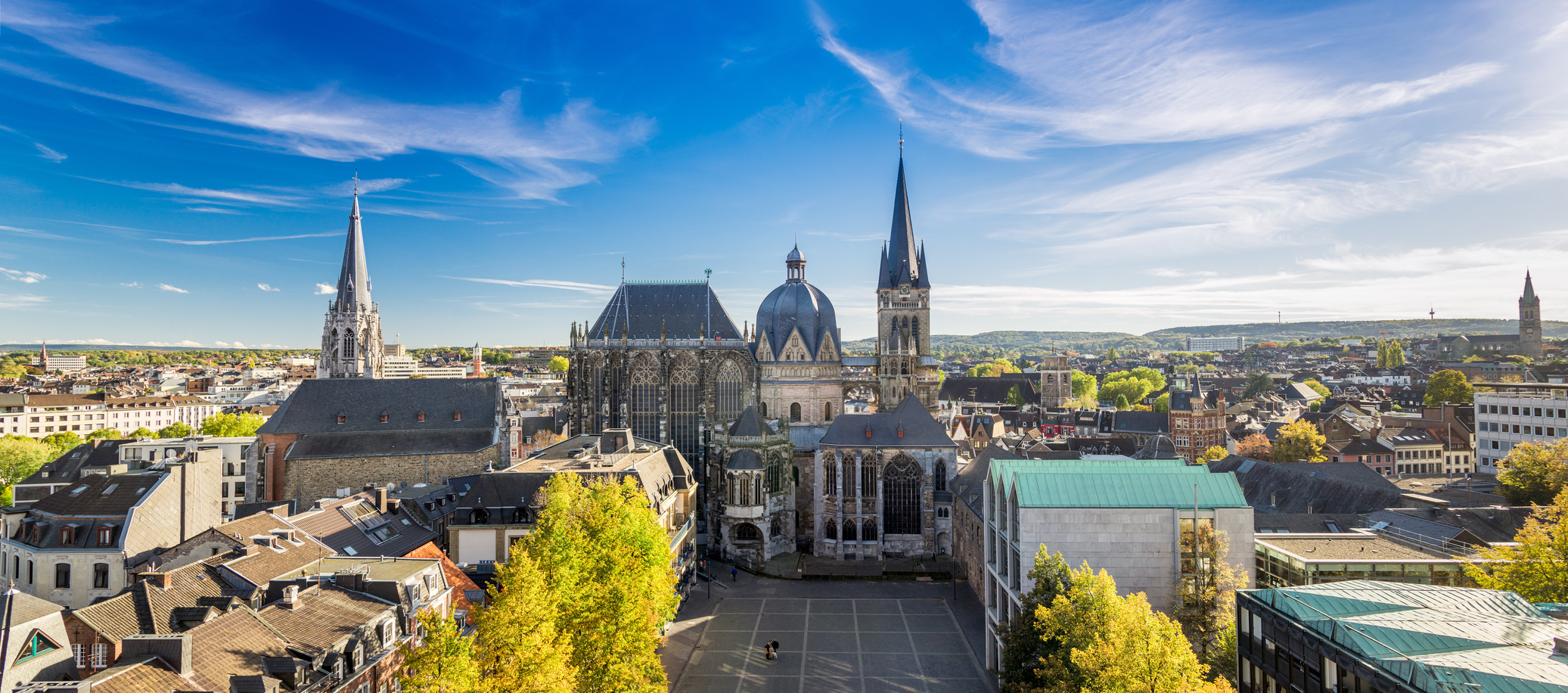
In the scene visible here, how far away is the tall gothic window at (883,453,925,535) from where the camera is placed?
235 feet

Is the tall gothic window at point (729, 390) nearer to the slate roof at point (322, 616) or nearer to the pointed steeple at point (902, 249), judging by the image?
the pointed steeple at point (902, 249)

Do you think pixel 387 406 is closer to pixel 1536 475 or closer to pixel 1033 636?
pixel 1033 636

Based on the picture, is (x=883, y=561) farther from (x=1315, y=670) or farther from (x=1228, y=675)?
(x=1315, y=670)

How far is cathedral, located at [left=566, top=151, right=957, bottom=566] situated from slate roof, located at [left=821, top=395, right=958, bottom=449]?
0.44ft

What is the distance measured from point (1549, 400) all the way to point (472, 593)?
100 metres

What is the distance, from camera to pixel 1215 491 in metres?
38.3

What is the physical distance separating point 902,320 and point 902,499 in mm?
23711

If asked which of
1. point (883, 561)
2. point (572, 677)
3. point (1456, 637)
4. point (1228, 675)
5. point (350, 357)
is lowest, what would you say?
point (883, 561)

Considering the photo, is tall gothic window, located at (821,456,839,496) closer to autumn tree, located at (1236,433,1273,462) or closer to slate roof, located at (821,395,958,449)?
slate roof, located at (821,395,958,449)

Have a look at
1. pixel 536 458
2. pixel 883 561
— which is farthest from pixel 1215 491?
pixel 536 458

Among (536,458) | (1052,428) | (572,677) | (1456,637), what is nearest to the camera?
(1456,637)

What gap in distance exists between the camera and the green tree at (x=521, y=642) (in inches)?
963

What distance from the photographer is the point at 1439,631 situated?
2325cm

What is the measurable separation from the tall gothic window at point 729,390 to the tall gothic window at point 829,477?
11692mm
